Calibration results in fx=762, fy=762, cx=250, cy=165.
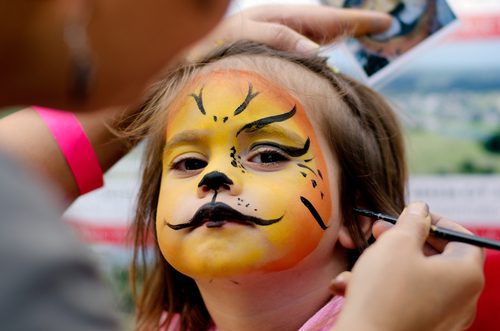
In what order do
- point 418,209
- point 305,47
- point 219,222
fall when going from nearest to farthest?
point 418,209 < point 219,222 < point 305,47

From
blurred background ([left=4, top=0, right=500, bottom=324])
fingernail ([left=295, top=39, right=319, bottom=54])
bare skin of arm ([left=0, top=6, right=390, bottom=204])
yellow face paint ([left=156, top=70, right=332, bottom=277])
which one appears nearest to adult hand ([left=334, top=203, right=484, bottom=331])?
yellow face paint ([left=156, top=70, right=332, bottom=277])

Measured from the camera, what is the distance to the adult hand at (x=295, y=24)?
4.54 ft

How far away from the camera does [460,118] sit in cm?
190

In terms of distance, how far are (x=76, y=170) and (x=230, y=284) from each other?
1.60ft

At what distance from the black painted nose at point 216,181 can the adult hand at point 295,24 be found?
329 mm

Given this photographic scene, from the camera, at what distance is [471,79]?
6.16ft

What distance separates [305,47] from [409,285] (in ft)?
2.04

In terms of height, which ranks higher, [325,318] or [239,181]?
[239,181]

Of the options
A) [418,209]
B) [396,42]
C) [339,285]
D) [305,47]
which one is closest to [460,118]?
[396,42]

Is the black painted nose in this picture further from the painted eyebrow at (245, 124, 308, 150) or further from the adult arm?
the adult arm

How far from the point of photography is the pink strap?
1.48 m

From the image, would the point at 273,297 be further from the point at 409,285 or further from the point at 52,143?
the point at 52,143

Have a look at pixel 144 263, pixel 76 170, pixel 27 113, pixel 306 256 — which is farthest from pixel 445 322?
pixel 27 113

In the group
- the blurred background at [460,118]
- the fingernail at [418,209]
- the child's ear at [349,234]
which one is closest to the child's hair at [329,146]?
the child's ear at [349,234]
